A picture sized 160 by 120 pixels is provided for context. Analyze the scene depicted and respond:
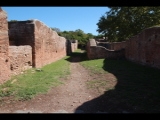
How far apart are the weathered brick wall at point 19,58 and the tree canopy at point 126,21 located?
18574mm

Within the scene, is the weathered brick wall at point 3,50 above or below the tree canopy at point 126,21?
below

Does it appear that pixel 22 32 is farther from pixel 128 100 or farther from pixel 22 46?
pixel 128 100

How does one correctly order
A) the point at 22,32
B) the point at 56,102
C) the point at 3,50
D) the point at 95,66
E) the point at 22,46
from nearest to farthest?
the point at 56,102, the point at 3,50, the point at 22,46, the point at 22,32, the point at 95,66

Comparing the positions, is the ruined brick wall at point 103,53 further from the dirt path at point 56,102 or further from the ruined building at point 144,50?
the dirt path at point 56,102

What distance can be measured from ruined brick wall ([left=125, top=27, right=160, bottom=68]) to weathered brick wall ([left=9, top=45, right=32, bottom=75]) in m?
7.11

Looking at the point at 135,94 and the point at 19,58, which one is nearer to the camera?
the point at 135,94

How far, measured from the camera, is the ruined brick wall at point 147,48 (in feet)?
35.3

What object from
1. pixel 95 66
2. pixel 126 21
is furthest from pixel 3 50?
pixel 126 21

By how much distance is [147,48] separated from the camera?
1202 cm

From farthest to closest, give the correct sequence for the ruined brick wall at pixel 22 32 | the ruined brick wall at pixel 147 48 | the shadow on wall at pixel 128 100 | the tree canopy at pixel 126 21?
the tree canopy at pixel 126 21, the ruined brick wall at pixel 22 32, the ruined brick wall at pixel 147 48, the shadow on wall at pixel 128 100

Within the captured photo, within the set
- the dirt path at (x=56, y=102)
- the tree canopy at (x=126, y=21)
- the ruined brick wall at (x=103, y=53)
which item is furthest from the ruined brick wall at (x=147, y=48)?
the tree canopy at (x=126, y=21)

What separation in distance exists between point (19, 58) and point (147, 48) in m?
7.73
